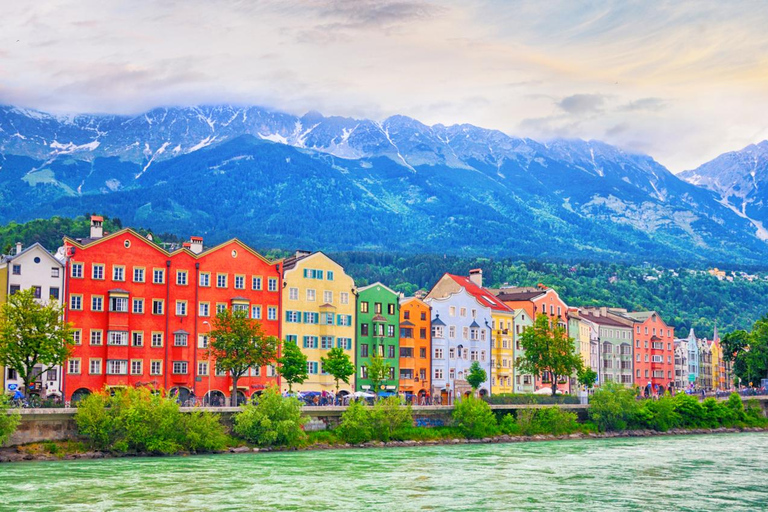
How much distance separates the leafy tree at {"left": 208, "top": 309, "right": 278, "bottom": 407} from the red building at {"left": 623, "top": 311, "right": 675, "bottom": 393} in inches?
4016

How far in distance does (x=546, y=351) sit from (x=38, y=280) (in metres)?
61.4

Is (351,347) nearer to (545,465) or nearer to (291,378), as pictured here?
(291,378)

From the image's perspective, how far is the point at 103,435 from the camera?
263 ft

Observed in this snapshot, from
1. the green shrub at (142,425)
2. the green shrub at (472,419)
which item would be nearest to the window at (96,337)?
the green shrub at (142,425)

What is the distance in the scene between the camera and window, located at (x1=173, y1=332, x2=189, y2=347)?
106 meters

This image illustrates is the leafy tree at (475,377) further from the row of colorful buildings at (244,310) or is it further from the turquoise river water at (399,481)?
the turquoise river water at (399,481)

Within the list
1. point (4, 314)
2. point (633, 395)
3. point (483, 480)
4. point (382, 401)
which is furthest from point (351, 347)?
point (483, 480)

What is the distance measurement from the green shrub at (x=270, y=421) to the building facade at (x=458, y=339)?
43.5 m

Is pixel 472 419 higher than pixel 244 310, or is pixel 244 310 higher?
pixel 244 310

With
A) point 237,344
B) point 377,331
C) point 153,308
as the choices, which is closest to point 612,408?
point 377,331

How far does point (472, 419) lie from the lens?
10338 centimetres

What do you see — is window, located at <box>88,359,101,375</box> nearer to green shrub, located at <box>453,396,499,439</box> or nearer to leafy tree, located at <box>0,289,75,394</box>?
leafy tree, located at <box>0,289,75,394</box>

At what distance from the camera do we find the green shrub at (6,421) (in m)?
75.9

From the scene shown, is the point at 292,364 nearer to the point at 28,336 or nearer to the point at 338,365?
the point at 338,365
